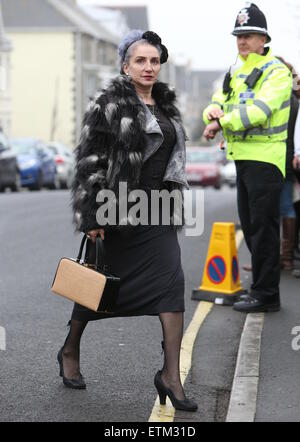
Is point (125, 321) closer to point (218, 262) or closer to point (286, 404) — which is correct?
point (218, 262)

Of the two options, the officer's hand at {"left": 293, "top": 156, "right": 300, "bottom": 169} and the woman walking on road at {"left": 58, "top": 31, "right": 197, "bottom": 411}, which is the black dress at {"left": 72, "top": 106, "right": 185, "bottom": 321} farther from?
the officer's hand at {"left": 293, "top": 156, "right": 300, "bottom": 169}

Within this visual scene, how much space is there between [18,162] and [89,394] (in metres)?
23.0

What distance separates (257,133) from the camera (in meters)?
7.22

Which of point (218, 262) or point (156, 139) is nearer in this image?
point (156, 139)

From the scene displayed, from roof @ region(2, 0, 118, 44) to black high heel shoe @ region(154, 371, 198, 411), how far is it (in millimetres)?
64247

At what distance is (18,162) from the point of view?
27938 millimetres

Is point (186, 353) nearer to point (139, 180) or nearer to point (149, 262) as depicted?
point (149, 262)

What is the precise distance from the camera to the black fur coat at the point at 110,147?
16.7 ft

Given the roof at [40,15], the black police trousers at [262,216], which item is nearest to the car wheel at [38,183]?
the black police trousers at [262,216]

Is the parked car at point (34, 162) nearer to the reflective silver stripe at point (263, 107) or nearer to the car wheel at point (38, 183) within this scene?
the car wheel at point (38, 183)

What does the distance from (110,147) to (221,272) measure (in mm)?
3335

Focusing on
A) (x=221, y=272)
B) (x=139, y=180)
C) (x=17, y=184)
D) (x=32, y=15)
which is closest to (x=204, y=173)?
(x=17, y=184)

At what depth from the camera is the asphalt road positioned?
5.07 m

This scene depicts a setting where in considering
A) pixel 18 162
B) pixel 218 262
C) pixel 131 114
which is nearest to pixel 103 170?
pixel 131 114
